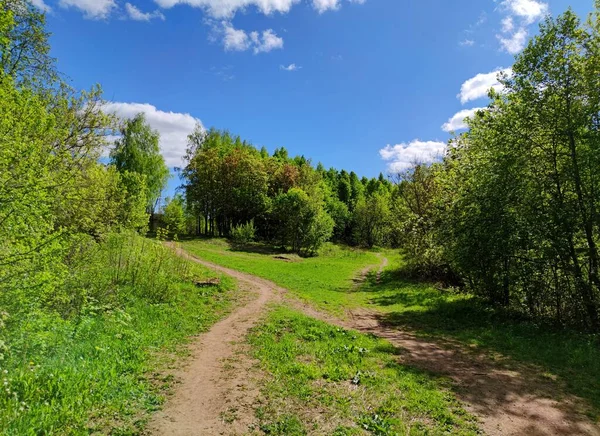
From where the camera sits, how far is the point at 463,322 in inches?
511

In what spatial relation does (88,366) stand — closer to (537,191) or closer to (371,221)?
(537,191)

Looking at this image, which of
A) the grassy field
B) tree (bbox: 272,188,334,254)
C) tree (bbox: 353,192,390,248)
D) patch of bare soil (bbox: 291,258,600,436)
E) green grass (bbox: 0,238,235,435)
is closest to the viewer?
green grass (bbox: 0,238,235,435)

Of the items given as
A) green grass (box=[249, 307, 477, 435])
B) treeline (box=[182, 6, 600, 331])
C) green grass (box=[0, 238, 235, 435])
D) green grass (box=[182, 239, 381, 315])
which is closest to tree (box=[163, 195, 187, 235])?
green grass (box=[182, 239, 381, 315])

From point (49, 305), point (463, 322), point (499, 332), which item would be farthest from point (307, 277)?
point (49, 305)

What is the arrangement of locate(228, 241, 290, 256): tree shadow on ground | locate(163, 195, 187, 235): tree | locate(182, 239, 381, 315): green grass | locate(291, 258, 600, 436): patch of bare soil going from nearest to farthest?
locate(291, 258, 600, 436): patch of bare soil < locate(182, 239, 381, 315): green grass < locate(228, 241, 290, 256): tree shadow on ground < locate(163, 195, 187, 235): tree

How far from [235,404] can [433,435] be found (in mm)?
3168

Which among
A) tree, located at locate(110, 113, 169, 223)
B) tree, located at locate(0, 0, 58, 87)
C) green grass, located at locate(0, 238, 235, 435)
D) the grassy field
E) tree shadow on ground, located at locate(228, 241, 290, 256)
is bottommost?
the grassy field

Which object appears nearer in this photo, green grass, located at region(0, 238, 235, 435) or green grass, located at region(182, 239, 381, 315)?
green grass, located at region(0, 238, 235, 435)

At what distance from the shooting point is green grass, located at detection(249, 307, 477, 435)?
5352 mm

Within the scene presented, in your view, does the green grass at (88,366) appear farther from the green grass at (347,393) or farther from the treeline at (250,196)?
the treeline at (250,196)

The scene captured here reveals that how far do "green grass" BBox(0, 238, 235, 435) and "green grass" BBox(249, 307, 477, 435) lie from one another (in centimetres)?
212

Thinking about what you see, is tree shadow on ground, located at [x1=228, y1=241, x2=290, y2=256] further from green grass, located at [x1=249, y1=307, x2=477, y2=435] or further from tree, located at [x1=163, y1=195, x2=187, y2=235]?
green grass, located at [x1=249, y1=307, x2=477, y2=435]

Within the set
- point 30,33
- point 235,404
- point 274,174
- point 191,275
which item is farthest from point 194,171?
point 235,404

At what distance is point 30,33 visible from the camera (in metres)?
9.86
